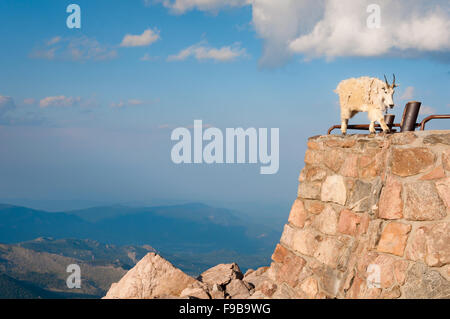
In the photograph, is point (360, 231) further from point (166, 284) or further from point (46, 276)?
point (46, 276)

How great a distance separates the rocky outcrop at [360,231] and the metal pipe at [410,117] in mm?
454

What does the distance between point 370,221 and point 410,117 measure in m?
1.85

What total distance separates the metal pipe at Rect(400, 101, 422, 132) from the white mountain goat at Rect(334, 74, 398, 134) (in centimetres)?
28

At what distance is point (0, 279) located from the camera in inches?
5128

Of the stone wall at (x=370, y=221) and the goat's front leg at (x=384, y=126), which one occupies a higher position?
the goat's front leg at (x=384, y=126)

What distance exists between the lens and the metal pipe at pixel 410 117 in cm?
675

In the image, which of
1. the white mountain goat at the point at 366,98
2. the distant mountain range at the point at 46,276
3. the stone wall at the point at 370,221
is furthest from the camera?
the distant mountain range at the point at 46,276

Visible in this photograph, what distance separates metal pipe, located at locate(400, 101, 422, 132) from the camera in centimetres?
675

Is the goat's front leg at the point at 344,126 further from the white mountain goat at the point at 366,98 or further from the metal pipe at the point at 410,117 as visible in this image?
the metal pipe at the point at 410,117

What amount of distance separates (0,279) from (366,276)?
148815 mm

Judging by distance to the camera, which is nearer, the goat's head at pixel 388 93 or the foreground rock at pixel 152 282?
the goat's head at pixel 388 93

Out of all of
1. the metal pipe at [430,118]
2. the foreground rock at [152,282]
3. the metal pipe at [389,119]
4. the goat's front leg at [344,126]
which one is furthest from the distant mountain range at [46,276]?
the metal pipe at [430,118]
